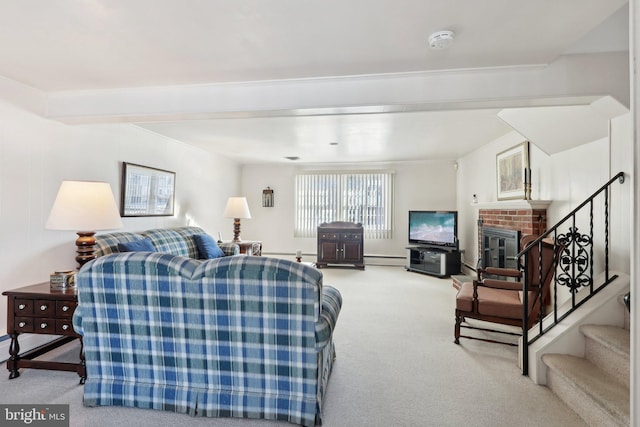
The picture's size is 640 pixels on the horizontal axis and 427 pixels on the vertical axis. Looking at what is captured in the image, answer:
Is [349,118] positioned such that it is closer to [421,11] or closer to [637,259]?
[421,11]

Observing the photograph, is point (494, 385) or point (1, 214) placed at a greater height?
point (1, 214)

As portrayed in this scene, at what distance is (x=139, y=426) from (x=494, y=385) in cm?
229

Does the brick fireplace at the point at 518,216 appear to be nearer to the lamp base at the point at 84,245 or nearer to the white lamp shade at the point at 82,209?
the white lamp shade at the point at 82,209

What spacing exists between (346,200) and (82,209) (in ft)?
17.7

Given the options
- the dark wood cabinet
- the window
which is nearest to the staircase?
the dark wood cabinet

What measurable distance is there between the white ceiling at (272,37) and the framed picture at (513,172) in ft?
6.00

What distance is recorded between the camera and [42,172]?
9.57ft

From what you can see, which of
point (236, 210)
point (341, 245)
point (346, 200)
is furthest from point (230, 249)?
point (346, 200)

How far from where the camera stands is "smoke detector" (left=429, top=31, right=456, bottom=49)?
1919 mm

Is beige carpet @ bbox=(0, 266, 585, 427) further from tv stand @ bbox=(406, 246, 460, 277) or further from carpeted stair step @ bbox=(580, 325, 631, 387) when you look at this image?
tv stand @ bbox=(406, 246, 460, 277)

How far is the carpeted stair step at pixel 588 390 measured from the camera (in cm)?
174

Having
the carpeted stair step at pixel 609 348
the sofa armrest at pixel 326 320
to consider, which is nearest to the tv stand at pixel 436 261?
the carpeted stair step at pixel 609 348

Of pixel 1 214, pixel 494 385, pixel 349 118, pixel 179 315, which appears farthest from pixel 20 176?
pixel 494 385

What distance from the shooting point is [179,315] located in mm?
1871
